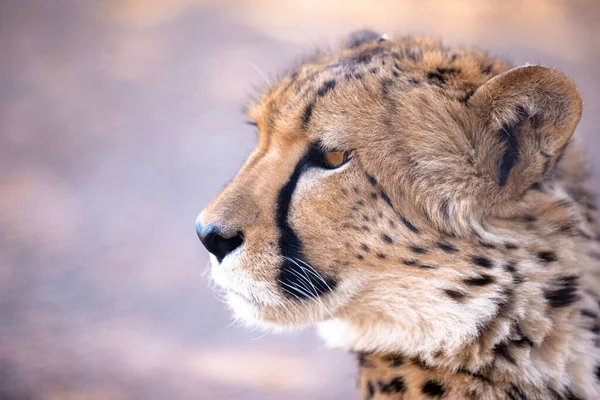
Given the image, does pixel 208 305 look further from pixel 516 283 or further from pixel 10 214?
pixel 516 283

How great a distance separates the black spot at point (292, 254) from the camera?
1.35m

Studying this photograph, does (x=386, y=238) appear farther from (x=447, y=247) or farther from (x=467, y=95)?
(x=467, y=95)

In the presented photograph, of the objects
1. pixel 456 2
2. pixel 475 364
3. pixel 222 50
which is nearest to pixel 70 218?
pixel 222 50

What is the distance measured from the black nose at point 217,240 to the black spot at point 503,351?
0.53 m

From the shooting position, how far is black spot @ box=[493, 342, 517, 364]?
1.25 metres

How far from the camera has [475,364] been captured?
4.17 feet

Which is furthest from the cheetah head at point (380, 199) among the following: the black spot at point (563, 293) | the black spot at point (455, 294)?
the black spot at point (563, 293)

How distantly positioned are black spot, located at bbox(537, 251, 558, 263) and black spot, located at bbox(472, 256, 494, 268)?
0.09 meters

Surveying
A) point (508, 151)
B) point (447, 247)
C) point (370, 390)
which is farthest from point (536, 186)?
point (370, 390)

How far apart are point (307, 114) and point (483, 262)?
47 centimetres

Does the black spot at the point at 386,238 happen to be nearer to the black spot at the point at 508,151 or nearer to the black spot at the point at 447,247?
the black spot at the point at 447,247

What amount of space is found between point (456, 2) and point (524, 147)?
1.39m

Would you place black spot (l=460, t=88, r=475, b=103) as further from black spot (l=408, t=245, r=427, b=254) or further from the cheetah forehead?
black spot (l=408, t=245, r=427, b=254)

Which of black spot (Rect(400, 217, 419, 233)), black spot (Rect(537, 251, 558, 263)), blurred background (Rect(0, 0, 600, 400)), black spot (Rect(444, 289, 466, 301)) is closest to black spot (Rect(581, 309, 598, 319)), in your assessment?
black spot (Rect(537, 251, 558, 263))
